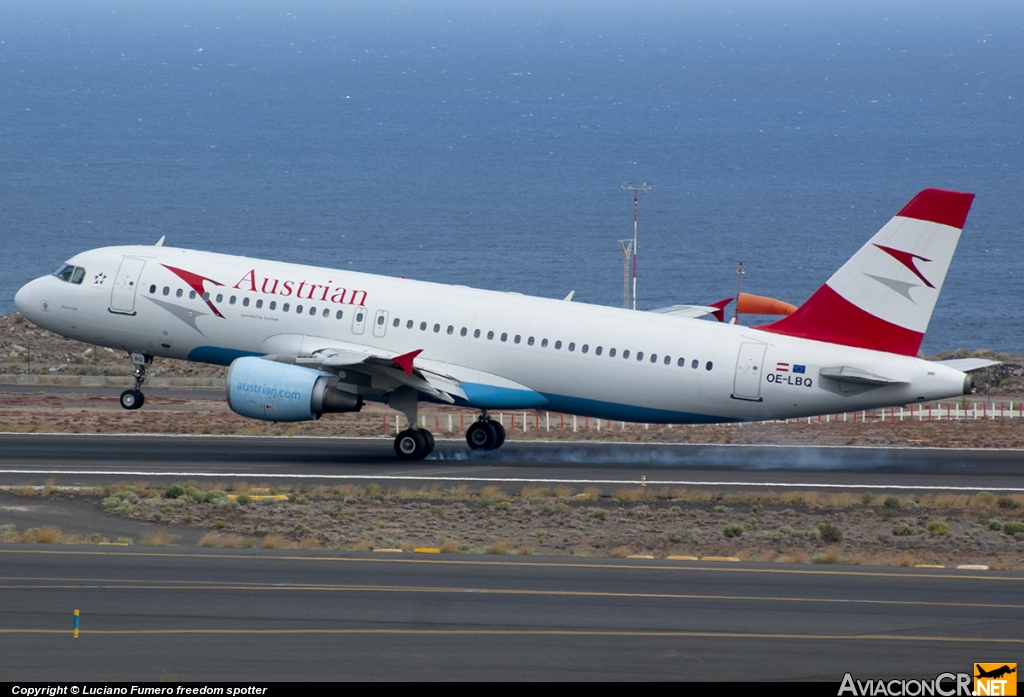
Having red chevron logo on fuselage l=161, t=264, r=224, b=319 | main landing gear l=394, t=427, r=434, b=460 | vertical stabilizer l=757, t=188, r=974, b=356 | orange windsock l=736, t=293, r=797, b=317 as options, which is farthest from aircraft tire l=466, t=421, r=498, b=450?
orange windsock l=736, t=293, r=797, b=317

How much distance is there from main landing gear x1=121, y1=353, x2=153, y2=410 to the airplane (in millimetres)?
55

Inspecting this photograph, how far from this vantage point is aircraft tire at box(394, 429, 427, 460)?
38.0 meters

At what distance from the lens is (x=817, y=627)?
19.5 m

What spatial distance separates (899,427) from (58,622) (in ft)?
110

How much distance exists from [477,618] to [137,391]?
21.9m

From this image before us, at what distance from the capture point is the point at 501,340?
37.1m

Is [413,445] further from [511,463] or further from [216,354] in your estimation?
[216,354]

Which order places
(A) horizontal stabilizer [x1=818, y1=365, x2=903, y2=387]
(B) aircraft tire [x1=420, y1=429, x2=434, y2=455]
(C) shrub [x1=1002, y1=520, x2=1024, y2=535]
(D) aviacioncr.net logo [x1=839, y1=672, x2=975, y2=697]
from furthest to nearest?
1. (B) aircraft tire [x1=420, y1=429, x2=434, y2=455]
2. (A) horizontal stabilizer [x1=818, y1=365, x2=903, y2=387]
3. (C) shrub [x1=1002, y1=520, x2=1024, y2=535]
4. (D) aviacioncr.net logo [x1=839, y1=672, x2=975, y2=697]

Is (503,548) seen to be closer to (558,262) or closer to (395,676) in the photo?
(395,676)

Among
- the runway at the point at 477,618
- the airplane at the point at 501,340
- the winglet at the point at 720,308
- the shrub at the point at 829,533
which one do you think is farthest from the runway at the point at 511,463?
the runway at the point at 477,618

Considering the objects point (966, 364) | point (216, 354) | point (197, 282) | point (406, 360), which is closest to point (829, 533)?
point (966, 364)

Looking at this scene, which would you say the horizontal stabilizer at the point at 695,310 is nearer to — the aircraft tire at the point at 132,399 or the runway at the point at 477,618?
the aircraft tire at the point at 132,399

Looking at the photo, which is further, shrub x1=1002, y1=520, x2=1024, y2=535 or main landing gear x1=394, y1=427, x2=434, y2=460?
main landing gear x1=394, y1=427, x2=434, y2=460

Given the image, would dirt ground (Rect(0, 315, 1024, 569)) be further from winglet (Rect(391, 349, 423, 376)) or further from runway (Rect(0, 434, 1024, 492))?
winglet (Rect(391, 349, 423, 376))
